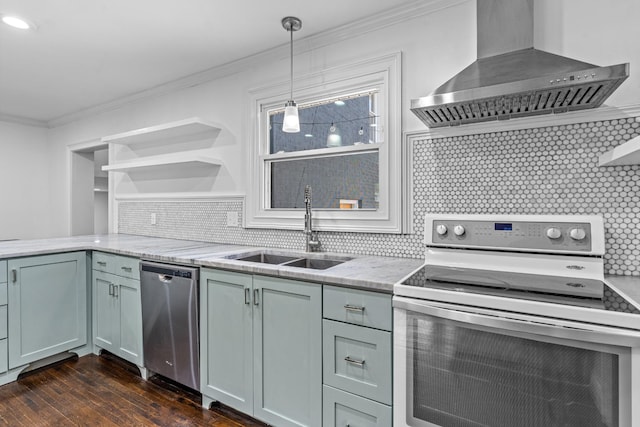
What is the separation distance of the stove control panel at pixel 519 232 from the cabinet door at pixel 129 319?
1.97m

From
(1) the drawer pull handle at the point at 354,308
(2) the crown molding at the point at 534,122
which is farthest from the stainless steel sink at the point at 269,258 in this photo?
(2) the crown molding at the point at 534,122

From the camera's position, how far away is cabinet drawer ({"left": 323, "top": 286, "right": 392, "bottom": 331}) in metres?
1.48

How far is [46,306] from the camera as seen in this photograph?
8.38ft

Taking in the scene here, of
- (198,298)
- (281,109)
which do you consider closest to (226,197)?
(281,109)

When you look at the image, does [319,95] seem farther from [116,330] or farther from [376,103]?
[116,330]

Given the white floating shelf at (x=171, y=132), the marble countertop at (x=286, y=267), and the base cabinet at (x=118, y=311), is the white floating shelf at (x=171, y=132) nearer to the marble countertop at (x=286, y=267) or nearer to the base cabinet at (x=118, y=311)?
the marble countertop at (x=286, y=267)

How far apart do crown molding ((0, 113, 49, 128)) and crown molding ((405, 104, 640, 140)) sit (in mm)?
4901

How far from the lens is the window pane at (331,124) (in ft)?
7.61

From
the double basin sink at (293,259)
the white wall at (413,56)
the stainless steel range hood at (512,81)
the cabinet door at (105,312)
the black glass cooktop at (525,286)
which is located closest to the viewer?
the black glass cooktop at (525,286)

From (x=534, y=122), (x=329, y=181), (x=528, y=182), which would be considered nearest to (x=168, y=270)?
(x=329, y=181)

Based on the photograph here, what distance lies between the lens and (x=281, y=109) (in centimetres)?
270

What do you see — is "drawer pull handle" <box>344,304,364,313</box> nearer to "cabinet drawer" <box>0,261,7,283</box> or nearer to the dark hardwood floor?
the dark hardwood floor

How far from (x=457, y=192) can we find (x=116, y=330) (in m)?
2.52

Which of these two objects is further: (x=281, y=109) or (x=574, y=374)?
(x=281, y=109)
